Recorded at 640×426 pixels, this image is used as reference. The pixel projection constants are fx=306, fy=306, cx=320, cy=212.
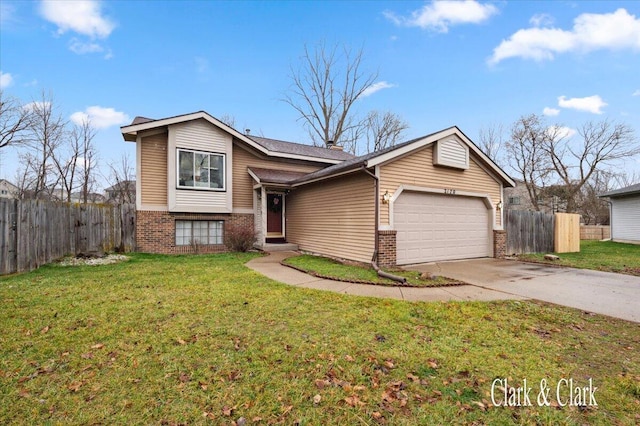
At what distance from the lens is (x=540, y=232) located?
13570 mm

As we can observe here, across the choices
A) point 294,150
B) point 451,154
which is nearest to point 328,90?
point 294,150

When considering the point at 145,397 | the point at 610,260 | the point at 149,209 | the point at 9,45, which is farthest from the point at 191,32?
the point at 610,260

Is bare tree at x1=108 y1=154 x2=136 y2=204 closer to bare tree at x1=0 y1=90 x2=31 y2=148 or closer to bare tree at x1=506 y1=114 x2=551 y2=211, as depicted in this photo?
bare tree at x1=0 y1=90 x2=31 y2=148

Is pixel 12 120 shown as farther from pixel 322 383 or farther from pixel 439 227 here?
pixel 322 383

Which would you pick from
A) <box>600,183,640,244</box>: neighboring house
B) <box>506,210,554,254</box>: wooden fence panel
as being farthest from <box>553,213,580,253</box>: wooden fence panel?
<box>600,183,640,244</box>: neighboring house

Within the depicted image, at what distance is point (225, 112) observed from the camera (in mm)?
29328

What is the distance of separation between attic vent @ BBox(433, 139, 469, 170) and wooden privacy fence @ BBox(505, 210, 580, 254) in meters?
3.89

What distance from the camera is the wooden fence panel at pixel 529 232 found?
12.6 m

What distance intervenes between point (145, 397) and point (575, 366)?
4.24m

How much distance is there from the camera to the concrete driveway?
215 inches

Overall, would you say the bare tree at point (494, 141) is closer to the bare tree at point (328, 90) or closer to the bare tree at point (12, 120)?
the bare tree at point (328, 90)

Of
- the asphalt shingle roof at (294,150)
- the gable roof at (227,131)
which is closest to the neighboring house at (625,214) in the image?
the asphalt shingle roof at (294,150)

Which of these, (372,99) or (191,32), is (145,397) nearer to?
(191,32)

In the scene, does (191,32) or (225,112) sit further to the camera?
(225,112)
